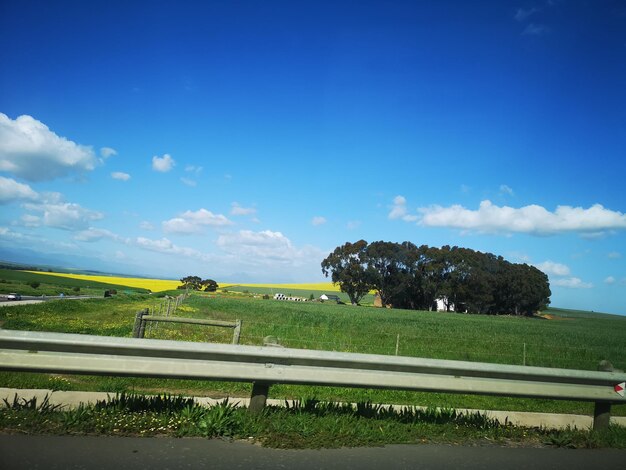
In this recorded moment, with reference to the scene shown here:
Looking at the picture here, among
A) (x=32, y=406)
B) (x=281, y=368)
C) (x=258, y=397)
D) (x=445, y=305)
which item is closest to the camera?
(x=32, y=406)

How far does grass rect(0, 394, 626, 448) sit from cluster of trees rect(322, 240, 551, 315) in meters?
92.2

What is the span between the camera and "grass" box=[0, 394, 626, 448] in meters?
4.32

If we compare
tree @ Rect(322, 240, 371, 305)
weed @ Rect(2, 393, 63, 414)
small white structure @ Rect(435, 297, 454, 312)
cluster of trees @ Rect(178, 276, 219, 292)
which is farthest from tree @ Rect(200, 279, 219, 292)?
weed @ Rect(2, 393, 63, 414)

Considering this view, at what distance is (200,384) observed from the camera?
7969 mm

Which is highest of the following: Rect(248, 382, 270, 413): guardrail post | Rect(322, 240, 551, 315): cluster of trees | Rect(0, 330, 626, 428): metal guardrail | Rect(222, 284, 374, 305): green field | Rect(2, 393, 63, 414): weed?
Rect(322, 240, 551, 315): cluster of trees

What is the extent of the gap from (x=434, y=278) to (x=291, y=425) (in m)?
95.9

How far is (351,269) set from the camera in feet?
329

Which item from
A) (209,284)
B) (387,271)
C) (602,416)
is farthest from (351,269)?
(602,416)

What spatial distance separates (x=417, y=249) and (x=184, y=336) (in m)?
89.3

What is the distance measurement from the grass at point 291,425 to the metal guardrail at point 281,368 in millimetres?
425

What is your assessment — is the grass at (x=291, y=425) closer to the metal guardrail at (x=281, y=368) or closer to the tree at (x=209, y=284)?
the metal guardrail at (x=281, y=368)

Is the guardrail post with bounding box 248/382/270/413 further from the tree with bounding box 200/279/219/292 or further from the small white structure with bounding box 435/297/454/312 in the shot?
the tree with bounding box 200/279/219/292

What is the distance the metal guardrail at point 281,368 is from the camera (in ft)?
14.2

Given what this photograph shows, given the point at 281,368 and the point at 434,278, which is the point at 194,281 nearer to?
the point at 434,278
